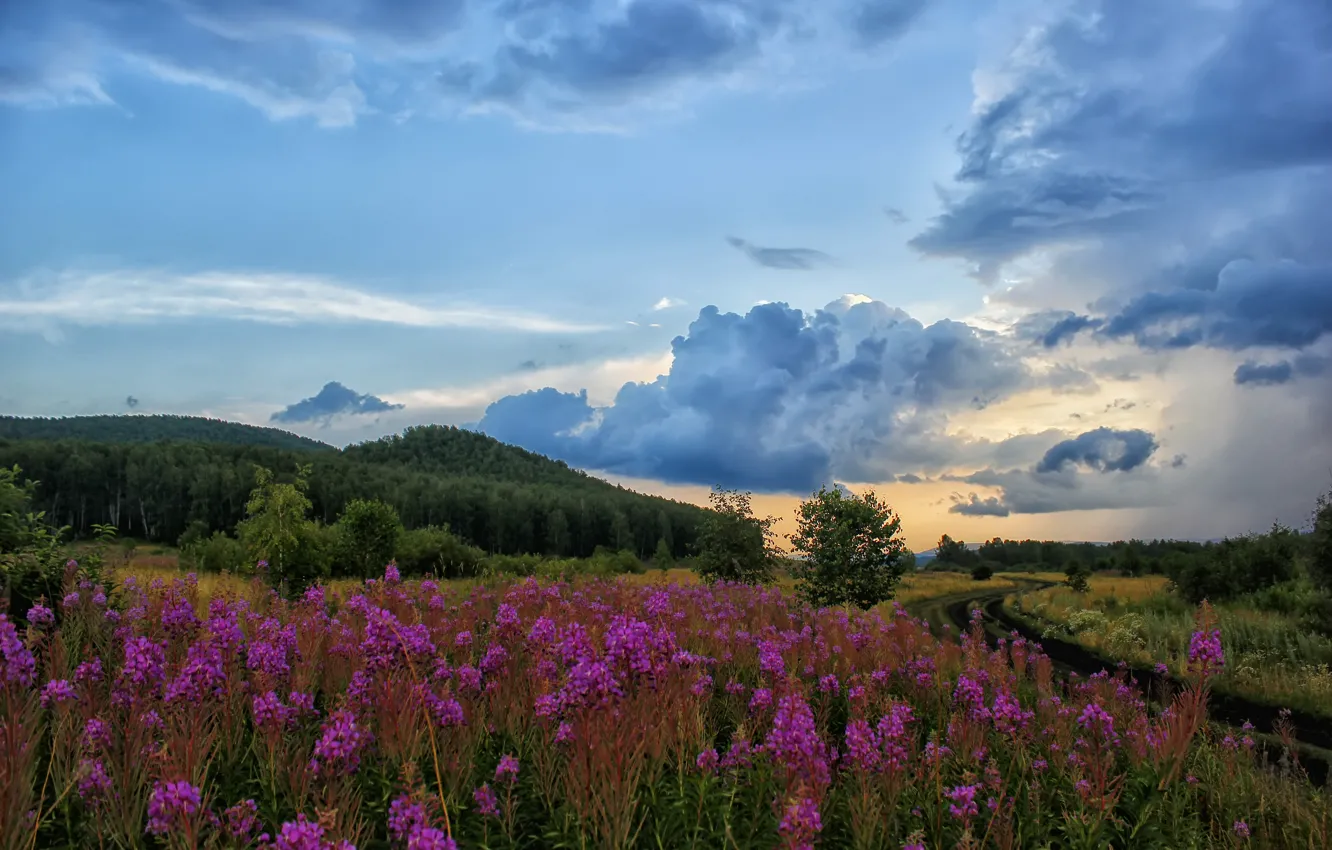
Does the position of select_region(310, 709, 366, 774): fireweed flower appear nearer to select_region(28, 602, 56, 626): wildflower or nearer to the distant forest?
select_region(28, 602, 56, 626): wildflower

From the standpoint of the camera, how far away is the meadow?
373 centimetres

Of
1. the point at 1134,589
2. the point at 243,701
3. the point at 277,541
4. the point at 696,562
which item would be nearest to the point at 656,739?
the point at 243,701

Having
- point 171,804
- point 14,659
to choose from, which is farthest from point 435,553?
point 171,804

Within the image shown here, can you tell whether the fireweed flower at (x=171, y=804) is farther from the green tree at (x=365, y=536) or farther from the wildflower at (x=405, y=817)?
the green tree at (x=365, y=536)

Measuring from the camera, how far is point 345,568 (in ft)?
112

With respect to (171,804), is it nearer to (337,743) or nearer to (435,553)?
(337,743)

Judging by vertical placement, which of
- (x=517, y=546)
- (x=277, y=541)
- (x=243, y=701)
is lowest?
(x=517, y=546)

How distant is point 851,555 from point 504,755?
24.2 meters

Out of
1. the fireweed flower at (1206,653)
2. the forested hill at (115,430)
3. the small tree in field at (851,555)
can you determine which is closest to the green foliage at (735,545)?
the small tree in field at (851,555)

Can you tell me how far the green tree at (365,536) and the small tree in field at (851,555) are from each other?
18793 mm

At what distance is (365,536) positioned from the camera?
33.4 meters

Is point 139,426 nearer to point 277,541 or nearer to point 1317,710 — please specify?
point 277,541

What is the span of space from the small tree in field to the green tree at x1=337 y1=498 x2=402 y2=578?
61.7 feet

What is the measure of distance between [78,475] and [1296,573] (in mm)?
137029
